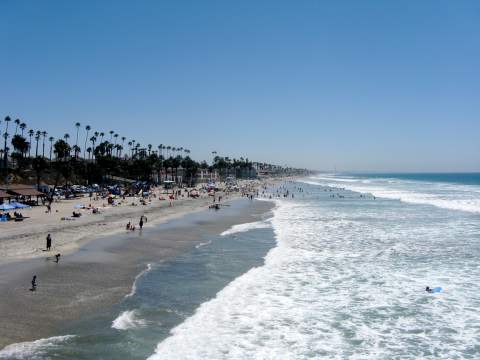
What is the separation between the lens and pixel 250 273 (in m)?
20.3

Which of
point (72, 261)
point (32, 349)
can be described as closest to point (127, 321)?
point (32, 349)

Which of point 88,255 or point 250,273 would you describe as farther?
point 88,255

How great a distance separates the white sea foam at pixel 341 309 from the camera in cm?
1235

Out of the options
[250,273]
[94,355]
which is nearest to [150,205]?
[250,273]

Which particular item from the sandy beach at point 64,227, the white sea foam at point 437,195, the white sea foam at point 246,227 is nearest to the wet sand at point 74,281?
the sandy beach at point 64,227

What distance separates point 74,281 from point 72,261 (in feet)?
13.6

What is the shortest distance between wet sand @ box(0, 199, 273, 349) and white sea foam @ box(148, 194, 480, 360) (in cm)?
372

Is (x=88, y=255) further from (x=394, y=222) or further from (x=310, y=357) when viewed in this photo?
(x=394, y=222)

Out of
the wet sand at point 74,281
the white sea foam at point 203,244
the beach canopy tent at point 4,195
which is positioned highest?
the beach canopy tent at point 4,195

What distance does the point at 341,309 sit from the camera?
1572cm

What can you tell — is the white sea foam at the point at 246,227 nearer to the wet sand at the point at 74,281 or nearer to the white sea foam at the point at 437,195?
the wet sand at the point at 74,281

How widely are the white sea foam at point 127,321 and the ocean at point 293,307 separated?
0.03 metres

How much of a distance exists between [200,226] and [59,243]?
13.6 meters

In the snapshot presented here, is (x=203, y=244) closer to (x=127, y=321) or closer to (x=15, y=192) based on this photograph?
(x=127, y=321)
